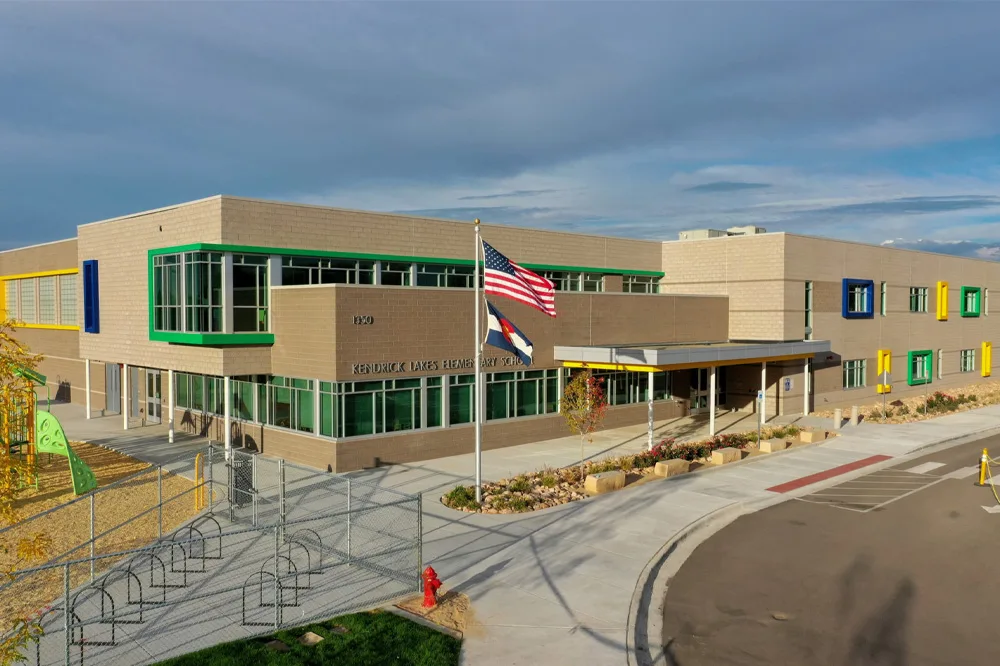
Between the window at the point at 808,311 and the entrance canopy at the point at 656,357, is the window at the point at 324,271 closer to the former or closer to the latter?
the entrance canopy at the point at 656,357

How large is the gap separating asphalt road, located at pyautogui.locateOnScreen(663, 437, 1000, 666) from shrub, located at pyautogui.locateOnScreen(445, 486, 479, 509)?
239 inches

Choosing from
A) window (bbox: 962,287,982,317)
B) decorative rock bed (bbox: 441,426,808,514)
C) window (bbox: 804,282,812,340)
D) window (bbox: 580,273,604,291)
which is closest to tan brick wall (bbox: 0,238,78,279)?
window (bbox: 580,273,604,291)

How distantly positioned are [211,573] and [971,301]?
185 feet

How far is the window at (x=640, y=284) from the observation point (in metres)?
44.2

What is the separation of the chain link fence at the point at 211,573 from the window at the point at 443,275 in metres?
13.4

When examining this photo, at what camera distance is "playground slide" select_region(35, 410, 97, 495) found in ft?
72.4

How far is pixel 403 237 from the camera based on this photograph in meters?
33.2

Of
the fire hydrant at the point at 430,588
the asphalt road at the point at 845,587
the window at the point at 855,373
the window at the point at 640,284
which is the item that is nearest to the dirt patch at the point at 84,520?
the fire hydrant at the point at 430,588

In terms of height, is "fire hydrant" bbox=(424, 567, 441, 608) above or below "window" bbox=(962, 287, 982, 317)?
below

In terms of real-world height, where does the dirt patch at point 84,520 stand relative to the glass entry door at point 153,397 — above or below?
below

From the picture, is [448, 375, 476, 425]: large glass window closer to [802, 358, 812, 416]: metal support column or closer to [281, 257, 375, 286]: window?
[281, 257, 375, 286]: window

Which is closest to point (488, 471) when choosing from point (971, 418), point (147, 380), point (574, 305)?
point (574, 305)

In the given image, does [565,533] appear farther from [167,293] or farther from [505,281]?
[167,293]

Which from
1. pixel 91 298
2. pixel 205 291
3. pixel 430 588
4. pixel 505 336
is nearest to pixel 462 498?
pixel 505 336
